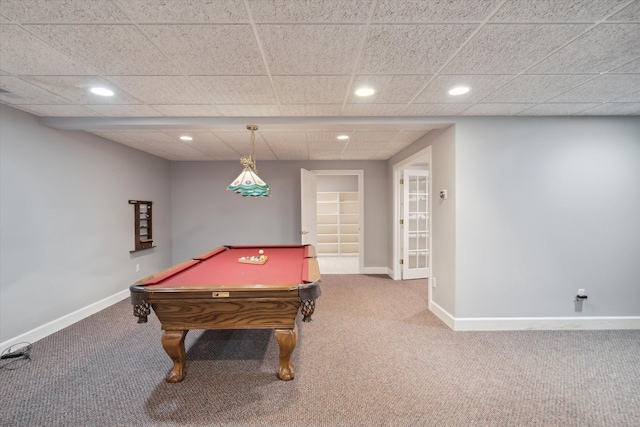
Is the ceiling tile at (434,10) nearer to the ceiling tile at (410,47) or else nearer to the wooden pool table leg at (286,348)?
the ceiling tile at (410,47)

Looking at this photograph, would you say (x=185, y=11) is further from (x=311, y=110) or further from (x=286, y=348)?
(x=286, y=348)

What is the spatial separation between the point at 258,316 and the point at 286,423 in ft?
2.16

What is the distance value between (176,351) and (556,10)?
10.2 ft

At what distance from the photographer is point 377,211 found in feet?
17.0

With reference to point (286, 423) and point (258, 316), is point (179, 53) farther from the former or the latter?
point (286, 423)

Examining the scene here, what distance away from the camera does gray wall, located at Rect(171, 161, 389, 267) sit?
501cm

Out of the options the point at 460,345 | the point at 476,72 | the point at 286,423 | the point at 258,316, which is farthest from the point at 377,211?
the point at 286,423

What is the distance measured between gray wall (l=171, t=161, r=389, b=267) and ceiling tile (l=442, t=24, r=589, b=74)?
3.32 m

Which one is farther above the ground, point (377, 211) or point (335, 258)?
point (377, 211)

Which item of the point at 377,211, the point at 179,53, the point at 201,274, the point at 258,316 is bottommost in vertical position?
the point at 258,316

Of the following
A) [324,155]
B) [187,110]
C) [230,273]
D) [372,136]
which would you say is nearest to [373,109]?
[372,136]

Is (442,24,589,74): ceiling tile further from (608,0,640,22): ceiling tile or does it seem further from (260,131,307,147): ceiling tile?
(260,131,307,147): ceiling tile

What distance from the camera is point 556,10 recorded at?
4.31 ft

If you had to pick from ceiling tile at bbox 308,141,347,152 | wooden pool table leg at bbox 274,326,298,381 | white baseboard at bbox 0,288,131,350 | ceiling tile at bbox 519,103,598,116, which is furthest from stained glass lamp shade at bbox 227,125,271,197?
ceiling tile at bbox 519,103,598,116
